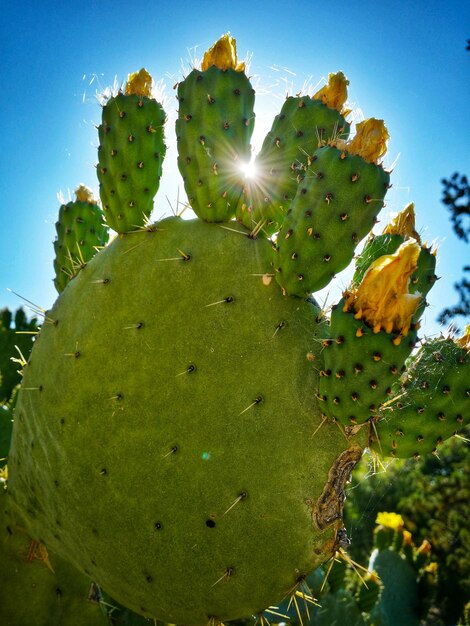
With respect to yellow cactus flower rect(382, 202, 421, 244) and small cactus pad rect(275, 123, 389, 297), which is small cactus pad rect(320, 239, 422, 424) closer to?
small cactus pad rect(275, 123, 389, 297)

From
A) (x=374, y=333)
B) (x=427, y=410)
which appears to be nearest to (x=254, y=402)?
(x=374, y=333)

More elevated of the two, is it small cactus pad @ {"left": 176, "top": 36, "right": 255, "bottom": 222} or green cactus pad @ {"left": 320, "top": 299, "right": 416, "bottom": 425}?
small cactus pad @ {"left": 176, "top": 36, "right": 255, "bottom": 222}

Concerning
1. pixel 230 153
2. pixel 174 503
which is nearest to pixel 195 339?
pixel 174 503

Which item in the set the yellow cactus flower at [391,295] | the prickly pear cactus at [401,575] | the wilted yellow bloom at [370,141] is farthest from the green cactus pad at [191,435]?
the prickly pear cactus at [401,575]

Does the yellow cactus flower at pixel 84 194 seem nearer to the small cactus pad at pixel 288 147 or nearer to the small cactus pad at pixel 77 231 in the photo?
the small cactus pad at pixel 77 231

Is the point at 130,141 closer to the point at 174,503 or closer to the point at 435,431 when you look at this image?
the point at 174,503

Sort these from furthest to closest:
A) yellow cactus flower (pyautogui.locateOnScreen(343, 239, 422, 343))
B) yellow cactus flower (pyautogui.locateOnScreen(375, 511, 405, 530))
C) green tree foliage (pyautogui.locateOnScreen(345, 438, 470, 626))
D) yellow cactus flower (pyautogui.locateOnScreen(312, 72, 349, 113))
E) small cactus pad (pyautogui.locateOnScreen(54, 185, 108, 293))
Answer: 1. green tree foliage (pyautogui.locateOnScreen(345, 438, 470, 626))
2. yellow cactus flower (pyautogui.locateOnScreen(375, 511, 405, 530))
3. small cactus pad (pyautogui.locateOnScreen(54, 185, 108, 293))
4. yellow cactus flower (pyautogui.locateOnScreen(312, 72, 349, 113))
5. yellow cactus flower (pyautogui.locateOnScreen(343, 239, 422, 343))

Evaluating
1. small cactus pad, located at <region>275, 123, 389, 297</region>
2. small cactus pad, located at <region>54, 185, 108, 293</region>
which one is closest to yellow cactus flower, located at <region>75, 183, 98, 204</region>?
small cactus pad, located at <region>54, 185, 108, 293</region>

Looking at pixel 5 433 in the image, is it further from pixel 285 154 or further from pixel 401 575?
pixel 401 575
